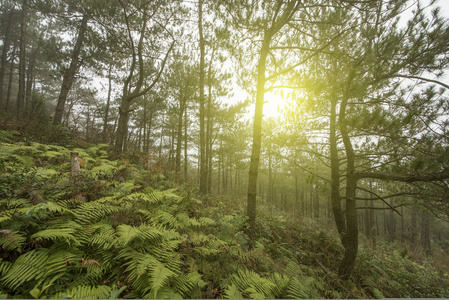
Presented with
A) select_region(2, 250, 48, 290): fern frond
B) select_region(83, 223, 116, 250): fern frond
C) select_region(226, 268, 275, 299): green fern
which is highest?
select_region(83, 223, 116, 250): fern frond

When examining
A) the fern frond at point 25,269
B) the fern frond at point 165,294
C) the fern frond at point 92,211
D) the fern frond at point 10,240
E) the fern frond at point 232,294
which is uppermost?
the fern frond at point 92,211

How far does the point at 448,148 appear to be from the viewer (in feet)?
11.2

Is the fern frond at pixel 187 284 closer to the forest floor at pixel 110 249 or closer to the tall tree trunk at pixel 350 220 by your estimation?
the forest floor at pixel 110 249

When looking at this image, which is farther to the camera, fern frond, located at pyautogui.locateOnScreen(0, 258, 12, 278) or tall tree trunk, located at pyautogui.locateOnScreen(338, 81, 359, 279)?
tall tree trunk, located at pyautogui.locateOnScreen(338, 81, 359, 279)

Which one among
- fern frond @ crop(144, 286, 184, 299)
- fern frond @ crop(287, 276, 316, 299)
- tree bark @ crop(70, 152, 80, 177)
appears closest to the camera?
fern frond @ crop(144, 286, 184, 299)

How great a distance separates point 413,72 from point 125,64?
15.9 metres

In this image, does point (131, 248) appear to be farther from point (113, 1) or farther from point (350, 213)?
point (113, 1)

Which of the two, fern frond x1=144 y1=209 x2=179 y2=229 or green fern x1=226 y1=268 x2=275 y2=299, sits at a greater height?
fern frond x1=144 y1=209 x2=179 y2=229

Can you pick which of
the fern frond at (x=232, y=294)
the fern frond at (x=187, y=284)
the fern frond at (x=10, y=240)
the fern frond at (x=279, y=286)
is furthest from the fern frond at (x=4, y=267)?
the fern frond at (x=279, y=286)

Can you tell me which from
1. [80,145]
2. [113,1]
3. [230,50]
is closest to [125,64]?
[113,1]

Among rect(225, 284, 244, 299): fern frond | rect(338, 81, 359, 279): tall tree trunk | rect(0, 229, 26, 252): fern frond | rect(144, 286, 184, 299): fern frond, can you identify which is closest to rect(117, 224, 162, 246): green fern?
rect(144, 286, 184, 299): fern frond

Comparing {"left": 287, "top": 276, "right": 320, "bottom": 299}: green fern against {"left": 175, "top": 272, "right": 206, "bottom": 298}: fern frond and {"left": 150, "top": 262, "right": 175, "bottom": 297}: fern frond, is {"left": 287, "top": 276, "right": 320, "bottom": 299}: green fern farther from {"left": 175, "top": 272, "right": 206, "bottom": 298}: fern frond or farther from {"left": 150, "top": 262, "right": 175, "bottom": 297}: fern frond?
{"left": 150, "top": 262, "right": 175, "bottom": 297}: fern frond

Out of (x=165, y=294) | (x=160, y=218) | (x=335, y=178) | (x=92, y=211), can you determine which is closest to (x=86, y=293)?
(x=165, y=294)

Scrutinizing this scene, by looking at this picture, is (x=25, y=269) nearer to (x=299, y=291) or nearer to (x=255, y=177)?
(x=299, y=291)
